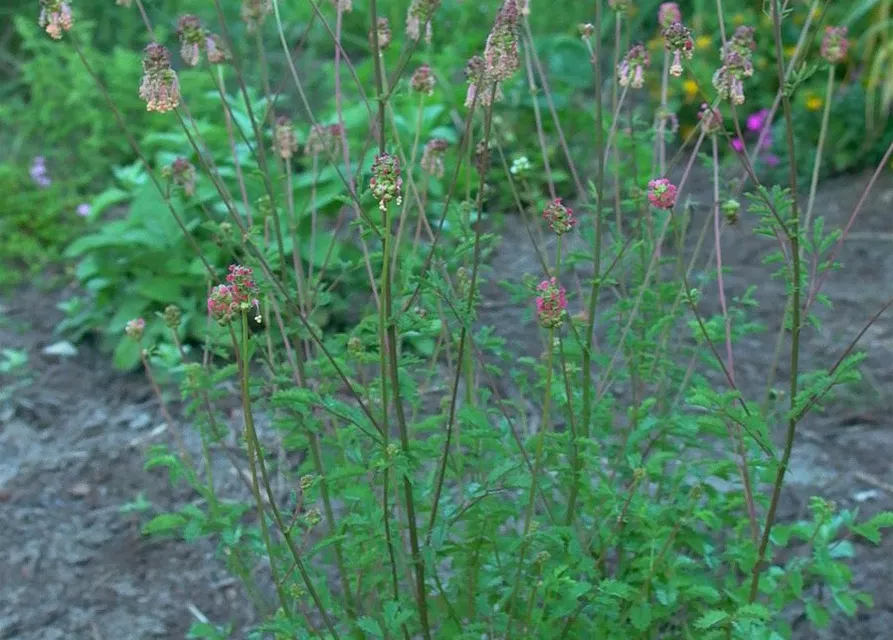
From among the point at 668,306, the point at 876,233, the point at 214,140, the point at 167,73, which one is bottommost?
the point at 876,233

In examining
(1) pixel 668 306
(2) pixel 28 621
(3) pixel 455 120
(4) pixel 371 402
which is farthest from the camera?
(3) pixel 455 120

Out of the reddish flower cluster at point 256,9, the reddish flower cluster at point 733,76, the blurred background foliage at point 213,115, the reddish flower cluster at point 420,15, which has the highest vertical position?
the reddish flower cluster at point 256,9

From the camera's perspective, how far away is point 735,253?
14.5 feet

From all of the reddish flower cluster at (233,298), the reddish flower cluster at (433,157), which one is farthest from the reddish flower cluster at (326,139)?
the reddish flower cluster at (233,298)

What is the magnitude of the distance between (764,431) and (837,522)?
78 centimetres

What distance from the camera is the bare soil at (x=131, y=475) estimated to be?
2.76 metres

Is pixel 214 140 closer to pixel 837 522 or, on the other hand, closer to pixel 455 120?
pixel 455 120

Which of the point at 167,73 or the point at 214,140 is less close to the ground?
the point at 167,73

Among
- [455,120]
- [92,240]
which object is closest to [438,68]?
[455,120]

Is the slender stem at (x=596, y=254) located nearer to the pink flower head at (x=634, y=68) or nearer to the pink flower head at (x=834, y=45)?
the pink flower head at (x=634, y=68)

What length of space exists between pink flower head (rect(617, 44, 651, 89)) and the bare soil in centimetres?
75

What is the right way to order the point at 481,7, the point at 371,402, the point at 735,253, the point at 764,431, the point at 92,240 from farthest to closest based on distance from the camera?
the point at 481,7 → the point at 735,253 → the point at 92,240 → the point at 371,402 → the point at 764,431

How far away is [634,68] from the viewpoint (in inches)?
77.4

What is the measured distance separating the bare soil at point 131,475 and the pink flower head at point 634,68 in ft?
2.45
